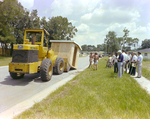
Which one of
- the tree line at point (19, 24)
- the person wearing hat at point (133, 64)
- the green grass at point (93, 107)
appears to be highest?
the tree line at point (19, 24)

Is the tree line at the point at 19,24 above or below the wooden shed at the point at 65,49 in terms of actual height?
above

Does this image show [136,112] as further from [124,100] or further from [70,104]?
[70,104]

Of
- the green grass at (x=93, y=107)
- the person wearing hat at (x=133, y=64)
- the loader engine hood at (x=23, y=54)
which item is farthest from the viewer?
the person wearing hat at (x=133, y=64)

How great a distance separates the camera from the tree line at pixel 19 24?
2375 cm

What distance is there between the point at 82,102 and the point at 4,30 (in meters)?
24.6

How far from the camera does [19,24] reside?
104 ft

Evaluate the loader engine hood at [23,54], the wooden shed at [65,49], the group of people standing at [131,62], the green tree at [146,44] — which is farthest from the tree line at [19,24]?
the green tree at [146,44]

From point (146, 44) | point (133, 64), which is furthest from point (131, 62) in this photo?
point (146, 44)

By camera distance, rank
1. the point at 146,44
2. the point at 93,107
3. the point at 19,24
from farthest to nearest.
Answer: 1. the point at 146,44
2. the point at 19,24
3. the point at 93,107

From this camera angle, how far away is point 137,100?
468 centimetres

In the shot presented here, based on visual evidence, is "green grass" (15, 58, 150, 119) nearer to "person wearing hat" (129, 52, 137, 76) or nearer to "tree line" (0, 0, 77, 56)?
"person wearing hat" (129, 52, 137, 76)

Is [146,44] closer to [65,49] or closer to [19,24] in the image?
[19,24]

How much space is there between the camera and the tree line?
23.8 meters

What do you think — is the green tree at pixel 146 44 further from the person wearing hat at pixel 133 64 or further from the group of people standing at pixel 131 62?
the person wearing hat at pixel 133 64
